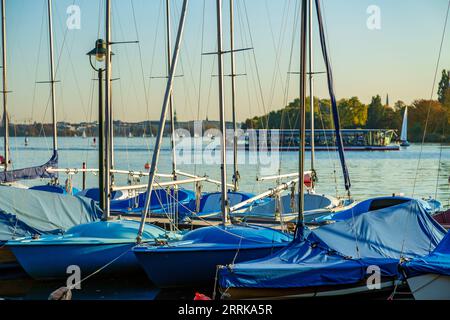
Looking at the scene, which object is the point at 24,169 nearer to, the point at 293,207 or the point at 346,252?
the point at 293,207

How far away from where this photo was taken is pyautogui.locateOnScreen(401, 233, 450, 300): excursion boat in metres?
15.0

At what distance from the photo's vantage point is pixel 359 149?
142m

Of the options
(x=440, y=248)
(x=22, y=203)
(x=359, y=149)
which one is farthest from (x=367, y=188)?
(x=359, y=149)

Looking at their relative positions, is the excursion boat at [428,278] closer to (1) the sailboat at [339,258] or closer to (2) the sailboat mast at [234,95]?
(1) the sailboat at [339,258]

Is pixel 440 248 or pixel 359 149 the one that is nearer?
pixel 440 248

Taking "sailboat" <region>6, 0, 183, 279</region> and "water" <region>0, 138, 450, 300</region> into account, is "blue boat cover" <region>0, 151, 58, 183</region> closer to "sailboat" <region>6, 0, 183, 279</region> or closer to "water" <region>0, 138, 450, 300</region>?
"water" <region>0, 138, 450, 300</region>

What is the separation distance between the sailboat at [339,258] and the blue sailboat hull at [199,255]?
1.46m

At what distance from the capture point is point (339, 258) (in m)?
16.7

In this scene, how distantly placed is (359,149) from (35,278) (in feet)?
406

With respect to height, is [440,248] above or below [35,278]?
above

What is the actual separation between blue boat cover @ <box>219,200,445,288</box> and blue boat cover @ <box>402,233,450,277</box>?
1.94 ft

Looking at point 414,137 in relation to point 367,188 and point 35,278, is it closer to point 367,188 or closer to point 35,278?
point 367,188

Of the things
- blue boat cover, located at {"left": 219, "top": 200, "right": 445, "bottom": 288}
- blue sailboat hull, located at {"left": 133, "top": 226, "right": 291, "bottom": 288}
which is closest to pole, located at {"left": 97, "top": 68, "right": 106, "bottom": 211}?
blue sailboat hull, located at {"left": 133, "top": 226, "right": 291, "bottom": 288}
